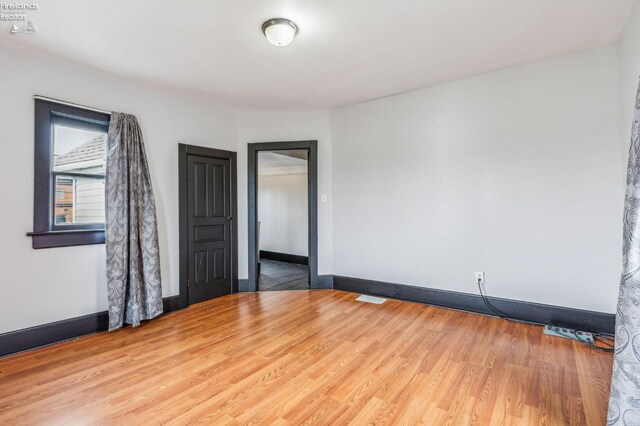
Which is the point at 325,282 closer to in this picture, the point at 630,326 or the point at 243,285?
the point at 243,285

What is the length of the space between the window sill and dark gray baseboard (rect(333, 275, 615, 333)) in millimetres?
2881

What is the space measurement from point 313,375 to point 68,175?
2.88 m

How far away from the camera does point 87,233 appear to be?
117 inches

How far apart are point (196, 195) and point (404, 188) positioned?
8.68 ft

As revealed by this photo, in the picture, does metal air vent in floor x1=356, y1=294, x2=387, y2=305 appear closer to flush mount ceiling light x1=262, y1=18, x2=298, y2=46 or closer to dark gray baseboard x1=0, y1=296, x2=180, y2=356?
dark gray baseboard x1=0, y1=296, x2=180, y2=356

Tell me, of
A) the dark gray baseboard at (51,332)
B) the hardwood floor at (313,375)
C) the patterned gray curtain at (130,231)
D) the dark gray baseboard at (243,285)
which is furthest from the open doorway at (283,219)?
the dark gray baseboard at (51,332)

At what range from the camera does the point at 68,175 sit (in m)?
2.91

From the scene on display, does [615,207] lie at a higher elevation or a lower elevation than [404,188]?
lower

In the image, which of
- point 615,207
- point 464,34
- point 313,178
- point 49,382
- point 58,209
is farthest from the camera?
point 313,178

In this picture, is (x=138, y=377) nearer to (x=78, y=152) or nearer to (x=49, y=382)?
(x=49, y=382)

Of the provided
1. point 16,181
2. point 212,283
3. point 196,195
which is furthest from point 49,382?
point 196,195

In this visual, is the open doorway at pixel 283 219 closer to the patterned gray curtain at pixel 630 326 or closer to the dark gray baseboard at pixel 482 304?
the dark gray baseboard at pixel 482 304

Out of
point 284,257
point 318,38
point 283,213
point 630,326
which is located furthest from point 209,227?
point 630,326

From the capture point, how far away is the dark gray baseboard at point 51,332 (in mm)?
2492
